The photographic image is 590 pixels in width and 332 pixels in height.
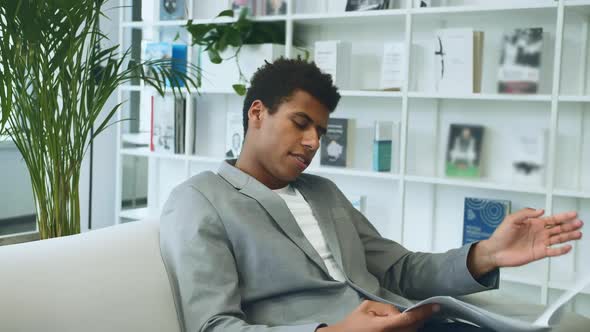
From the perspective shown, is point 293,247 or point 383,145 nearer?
point 293,247

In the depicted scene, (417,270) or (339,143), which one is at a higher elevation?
(339,143)

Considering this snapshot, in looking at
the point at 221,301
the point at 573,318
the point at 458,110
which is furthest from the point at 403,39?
the point at 221,301

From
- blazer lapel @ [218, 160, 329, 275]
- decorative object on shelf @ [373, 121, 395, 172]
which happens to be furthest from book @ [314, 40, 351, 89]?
blazer lapel @ [218, 160, 329, 275]

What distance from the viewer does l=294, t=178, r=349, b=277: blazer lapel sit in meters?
1.61

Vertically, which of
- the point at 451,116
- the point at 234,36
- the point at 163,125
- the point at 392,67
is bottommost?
the point at 163,125

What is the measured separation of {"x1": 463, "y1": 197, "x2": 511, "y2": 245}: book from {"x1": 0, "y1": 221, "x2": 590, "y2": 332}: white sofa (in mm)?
1373

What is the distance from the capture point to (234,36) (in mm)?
3283

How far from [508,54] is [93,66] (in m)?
1.65

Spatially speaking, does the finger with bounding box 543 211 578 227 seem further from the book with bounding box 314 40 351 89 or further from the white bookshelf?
the book with bounding box 314 40 351 89

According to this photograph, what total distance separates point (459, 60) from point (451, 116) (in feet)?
1.01

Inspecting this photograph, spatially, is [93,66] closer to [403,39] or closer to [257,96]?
[257,96]

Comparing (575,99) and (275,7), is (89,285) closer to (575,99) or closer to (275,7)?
(575,99)

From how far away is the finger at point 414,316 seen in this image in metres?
1.23

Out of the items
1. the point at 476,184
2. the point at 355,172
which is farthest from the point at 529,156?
the point at 355,172
